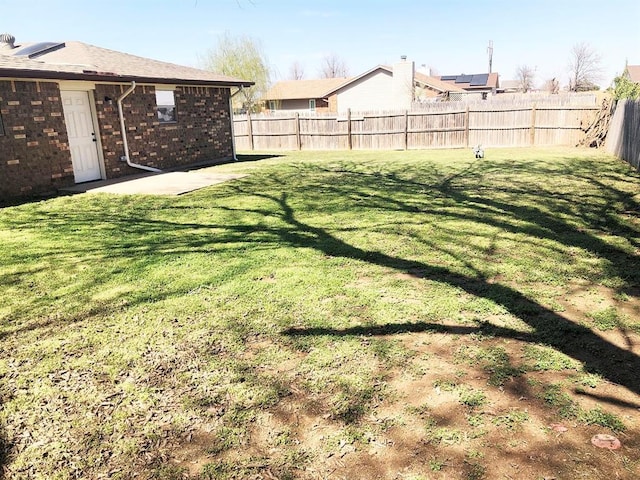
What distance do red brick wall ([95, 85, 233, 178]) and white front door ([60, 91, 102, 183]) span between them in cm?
26

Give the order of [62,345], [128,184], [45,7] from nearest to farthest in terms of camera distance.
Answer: [62,345]
[45,7]
[128,184]

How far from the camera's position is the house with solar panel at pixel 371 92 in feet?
118

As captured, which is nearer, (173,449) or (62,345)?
(173,449)

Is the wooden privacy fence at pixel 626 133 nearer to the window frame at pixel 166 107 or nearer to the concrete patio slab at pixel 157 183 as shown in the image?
the concrete patio slab at pixel 157 183

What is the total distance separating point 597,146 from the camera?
18000 millimetres

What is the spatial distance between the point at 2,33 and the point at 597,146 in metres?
21.7

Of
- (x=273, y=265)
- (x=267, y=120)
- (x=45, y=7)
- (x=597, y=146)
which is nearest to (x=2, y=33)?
(x=45, y=7)

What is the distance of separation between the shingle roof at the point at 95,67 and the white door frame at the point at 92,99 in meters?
0.31

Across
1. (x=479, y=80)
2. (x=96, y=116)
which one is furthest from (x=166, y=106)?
(x=479, y=80)

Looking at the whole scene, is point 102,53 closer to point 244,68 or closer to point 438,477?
point 438,477

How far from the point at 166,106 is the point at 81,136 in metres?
3.51

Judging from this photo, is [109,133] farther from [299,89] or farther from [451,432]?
[299,89]

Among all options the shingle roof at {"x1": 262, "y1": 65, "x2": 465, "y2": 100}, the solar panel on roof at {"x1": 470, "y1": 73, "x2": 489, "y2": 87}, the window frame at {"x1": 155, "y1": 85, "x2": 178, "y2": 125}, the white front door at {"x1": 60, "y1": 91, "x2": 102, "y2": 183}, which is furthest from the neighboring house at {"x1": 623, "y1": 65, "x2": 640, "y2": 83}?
the white front door at {"x1": 60, "y1": 91, "x2": 102, "y2": 183}

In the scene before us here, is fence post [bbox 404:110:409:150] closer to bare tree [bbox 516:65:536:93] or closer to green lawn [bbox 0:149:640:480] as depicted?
green lawn [bbox 0:149:640:480]
